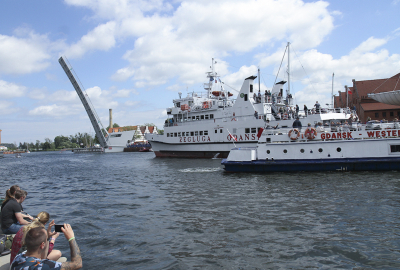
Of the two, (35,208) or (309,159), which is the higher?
(309,159)

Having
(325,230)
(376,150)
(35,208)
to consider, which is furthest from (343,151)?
(35,208)

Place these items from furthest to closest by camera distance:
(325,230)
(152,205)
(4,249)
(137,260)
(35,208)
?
(35,208)
(152,205)
(325,230)
(137,260)
(4,249)

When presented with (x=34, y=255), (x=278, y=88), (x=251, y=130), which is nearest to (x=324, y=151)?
(x=251, y=130)

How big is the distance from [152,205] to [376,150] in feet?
48.0

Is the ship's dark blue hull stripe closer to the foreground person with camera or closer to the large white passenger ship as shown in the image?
the large white passenger ship

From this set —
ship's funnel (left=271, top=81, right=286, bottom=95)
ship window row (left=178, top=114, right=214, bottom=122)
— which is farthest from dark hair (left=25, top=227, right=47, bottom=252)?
ship's funnel (left=271, top=81, right=286, bottom=95)

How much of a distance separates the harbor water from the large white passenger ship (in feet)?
56.3

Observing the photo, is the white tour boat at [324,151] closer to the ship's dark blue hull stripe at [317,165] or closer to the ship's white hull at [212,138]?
the ship's dark blue hull stripe at [317,165]

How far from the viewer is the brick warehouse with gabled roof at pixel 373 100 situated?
4184 cm

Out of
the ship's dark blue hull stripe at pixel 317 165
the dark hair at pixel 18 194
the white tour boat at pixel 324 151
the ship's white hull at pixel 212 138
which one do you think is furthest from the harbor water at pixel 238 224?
the ship's white hull at pixel 212 138

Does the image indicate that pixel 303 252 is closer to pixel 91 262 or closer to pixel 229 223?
pixel 229 223

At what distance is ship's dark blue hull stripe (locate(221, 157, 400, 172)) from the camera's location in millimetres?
17312

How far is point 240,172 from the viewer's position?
19.8 m

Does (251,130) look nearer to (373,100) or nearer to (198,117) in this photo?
(198,117)
